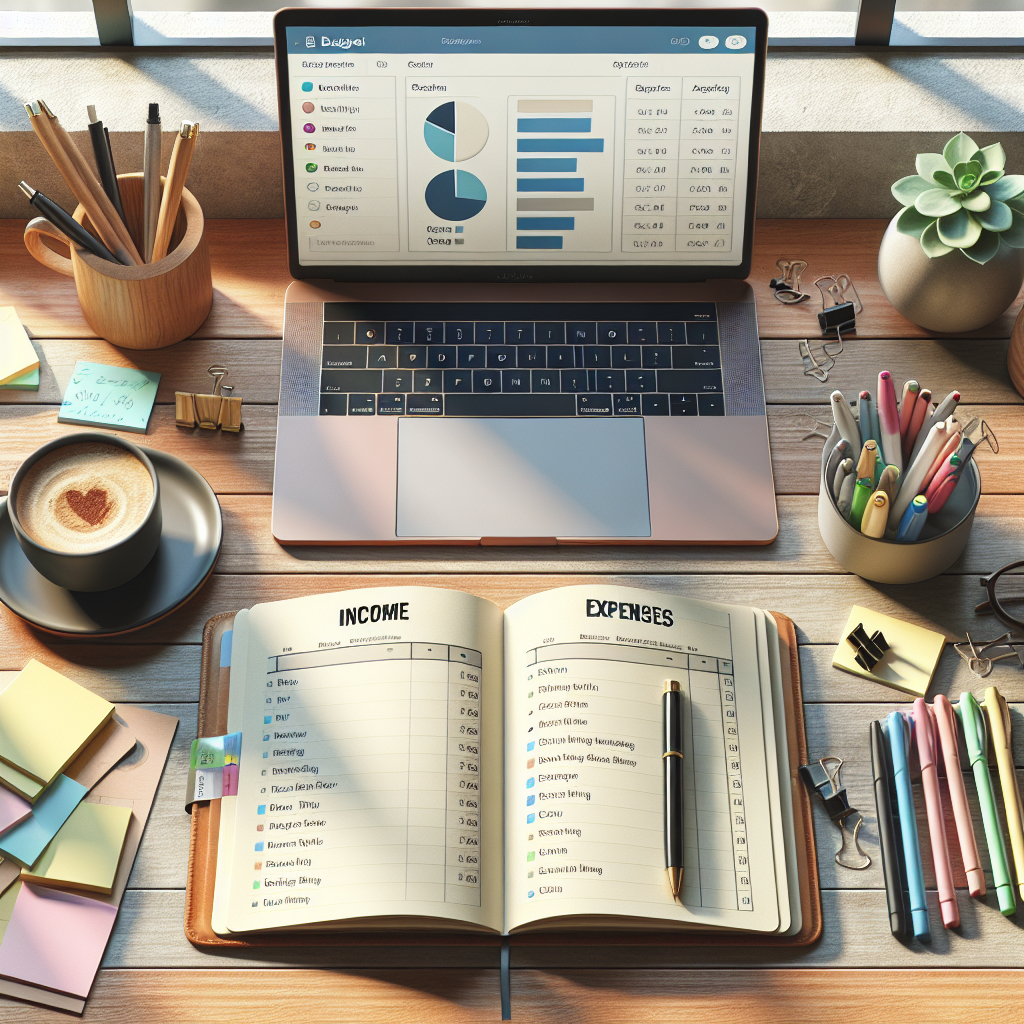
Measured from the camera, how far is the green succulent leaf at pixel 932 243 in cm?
110

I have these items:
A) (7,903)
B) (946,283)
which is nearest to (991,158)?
(946,283)

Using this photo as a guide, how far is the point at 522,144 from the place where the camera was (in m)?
1.13

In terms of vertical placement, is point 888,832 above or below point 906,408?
below

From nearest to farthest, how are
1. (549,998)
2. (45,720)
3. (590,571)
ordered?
(549,998), (45,720), (590,571)

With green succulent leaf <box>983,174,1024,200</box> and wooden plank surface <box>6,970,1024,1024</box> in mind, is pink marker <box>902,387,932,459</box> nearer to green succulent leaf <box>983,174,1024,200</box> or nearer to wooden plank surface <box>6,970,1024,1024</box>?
green succulent leaf <box>983,174,1024,200</box>

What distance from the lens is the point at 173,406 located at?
45.1 inches

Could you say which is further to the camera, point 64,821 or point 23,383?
point 23,383

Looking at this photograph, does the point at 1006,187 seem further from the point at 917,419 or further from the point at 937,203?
the point at 917,419

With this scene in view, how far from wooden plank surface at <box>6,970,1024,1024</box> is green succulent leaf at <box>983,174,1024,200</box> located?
749 millimetres

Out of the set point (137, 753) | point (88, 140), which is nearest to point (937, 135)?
point (88, 140)

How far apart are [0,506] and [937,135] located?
117 centimetres

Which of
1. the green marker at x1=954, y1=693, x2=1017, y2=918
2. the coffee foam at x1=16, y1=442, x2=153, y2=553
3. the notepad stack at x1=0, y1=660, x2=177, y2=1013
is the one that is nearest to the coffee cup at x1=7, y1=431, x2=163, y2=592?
the coffee foam at x1=16, y1=442, x2=153, y2=553

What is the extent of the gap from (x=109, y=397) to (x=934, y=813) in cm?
92

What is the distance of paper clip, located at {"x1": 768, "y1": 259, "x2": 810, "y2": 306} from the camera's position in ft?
4.04
